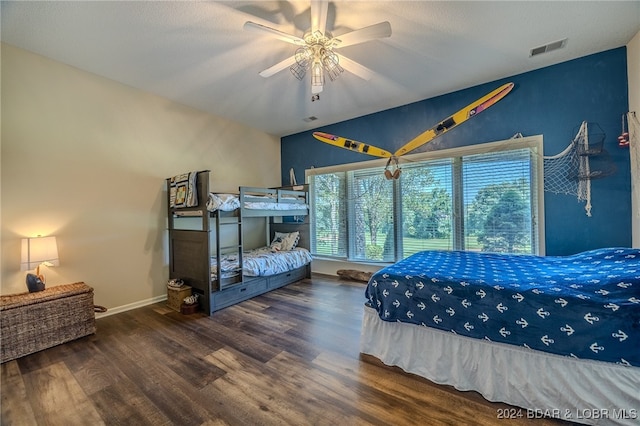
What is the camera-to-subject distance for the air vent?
2.54 m

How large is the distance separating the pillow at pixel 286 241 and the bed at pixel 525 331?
8.76 feet

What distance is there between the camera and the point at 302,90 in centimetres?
344

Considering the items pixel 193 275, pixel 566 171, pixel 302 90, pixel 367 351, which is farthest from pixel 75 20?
pixel 566 171

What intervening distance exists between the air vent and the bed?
2100 mm

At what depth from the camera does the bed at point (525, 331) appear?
1375mm

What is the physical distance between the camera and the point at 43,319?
2307 mm

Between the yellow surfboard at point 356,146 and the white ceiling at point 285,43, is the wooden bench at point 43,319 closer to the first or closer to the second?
the white ceiling at point 285,43

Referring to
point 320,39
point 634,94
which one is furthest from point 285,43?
point 634,94

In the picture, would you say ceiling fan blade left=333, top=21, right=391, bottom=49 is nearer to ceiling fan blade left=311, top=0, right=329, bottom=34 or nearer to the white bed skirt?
ceiling fan blade left=311, top=0, right=329, bottom=34

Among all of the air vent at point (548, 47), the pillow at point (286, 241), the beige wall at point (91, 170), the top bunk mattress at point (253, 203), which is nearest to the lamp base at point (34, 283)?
the beige wall at point (91, 170)

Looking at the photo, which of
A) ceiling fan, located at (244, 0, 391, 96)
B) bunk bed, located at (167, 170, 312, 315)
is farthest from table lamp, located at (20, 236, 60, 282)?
ceiling fan, located at (244, 0, 391, 96)

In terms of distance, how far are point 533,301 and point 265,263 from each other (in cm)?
313

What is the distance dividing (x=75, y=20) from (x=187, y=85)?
1178 millimetres

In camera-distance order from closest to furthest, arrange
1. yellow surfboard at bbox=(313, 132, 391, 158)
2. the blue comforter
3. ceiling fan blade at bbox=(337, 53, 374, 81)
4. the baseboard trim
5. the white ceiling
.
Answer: the blue comforter, the white ceiling, ceiling fan blade at bbox=(337, 53, 374, 81), the baseboard trim, yellow surfboard at bbox=(313, 132, 391, 158)
